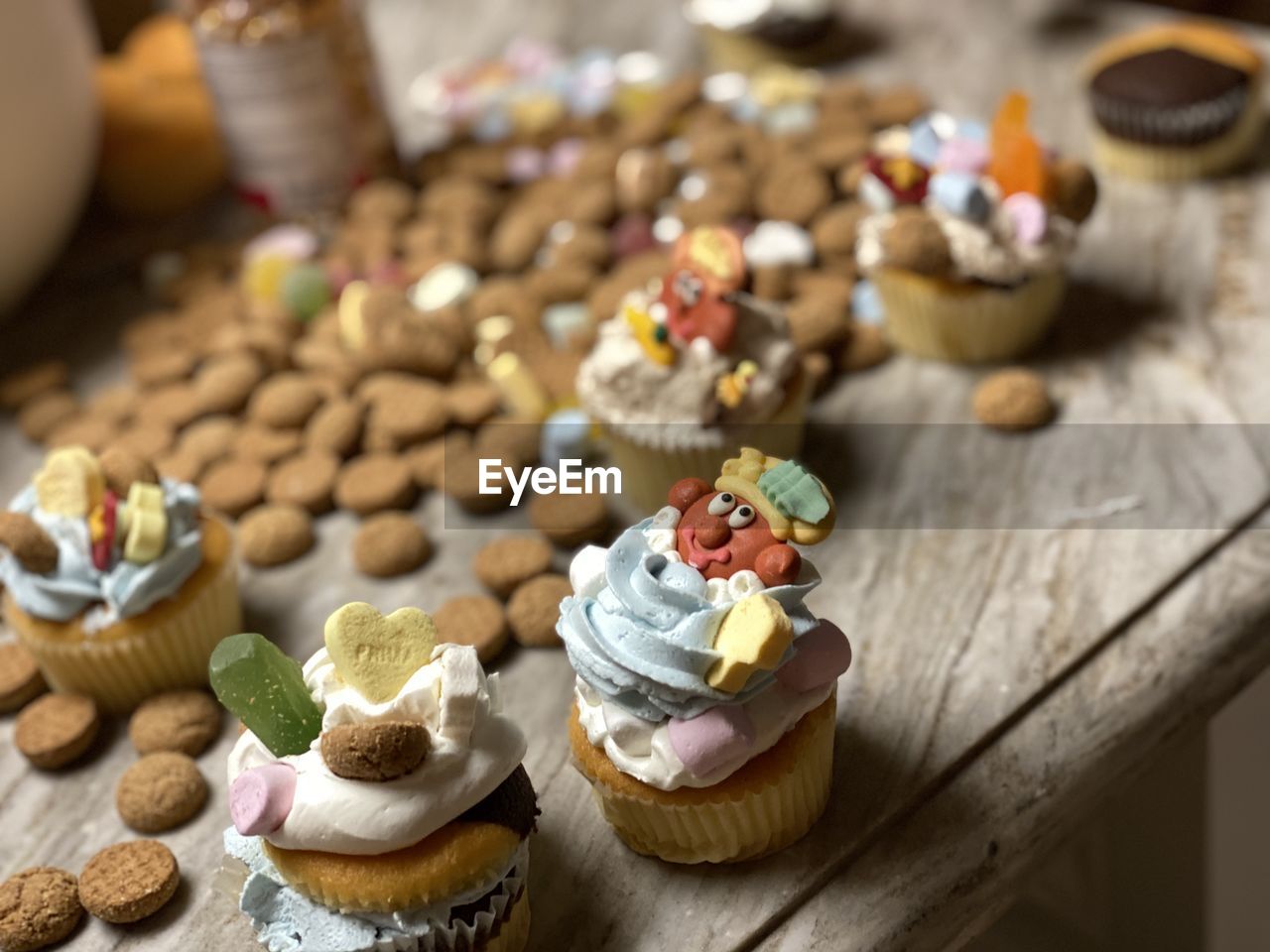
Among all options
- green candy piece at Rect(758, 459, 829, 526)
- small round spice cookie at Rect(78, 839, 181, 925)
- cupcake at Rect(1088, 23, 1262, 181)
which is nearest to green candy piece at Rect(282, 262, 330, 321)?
small round spice cookie at Rect(78, 839, 181, 925)

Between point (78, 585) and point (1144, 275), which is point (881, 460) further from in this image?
point (78, 585)

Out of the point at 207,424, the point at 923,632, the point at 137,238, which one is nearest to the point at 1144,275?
the point at 923,632

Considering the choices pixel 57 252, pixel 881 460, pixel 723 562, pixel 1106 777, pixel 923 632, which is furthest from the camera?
pixel 57 252

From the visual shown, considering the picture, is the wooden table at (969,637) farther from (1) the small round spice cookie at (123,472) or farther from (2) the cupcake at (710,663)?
(1) the small round spice cookie at (123,472)

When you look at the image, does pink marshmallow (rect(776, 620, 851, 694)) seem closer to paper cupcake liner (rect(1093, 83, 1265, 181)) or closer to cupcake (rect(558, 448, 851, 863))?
cupcake (rect(558, 448, 851, 863))

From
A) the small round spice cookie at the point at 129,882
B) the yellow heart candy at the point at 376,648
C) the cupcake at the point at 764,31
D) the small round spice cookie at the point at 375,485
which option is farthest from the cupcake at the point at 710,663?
the cupcake at the point at 764,31

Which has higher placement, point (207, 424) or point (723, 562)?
point (723, 562)
